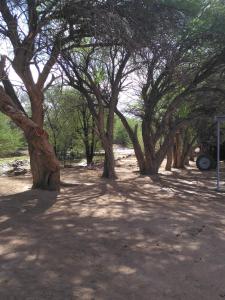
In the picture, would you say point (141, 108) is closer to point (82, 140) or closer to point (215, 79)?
point (215, 79)

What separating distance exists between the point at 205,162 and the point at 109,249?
20664 millimetres

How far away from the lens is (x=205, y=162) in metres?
26.3

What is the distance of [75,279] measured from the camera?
5.02 meters

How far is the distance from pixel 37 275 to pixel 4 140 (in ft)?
106

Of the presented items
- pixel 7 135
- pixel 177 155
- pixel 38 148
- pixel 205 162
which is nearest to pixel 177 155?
pixel 177 155

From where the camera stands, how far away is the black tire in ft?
85.5

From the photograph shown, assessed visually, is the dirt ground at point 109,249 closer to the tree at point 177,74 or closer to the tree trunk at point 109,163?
the tree at point 177,74

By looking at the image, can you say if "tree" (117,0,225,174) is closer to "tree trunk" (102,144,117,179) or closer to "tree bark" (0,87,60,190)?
"tree trunk" (102,144,117,179)

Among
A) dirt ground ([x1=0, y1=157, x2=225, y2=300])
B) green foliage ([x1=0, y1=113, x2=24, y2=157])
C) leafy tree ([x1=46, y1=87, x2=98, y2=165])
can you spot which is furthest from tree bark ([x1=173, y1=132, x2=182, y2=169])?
dirt ground ([x1=0, y1=157, x2=225, y2=300])

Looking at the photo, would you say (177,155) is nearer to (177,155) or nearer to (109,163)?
(177,155)

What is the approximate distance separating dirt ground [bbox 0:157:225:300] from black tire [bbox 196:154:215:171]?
14.8m

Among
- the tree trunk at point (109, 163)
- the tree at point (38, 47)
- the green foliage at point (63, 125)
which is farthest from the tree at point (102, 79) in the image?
the green foliage at point (63, 125)

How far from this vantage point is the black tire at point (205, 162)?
85.5 feet

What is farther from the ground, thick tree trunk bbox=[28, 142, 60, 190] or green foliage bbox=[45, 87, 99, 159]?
green foliage bbox=[45, 87, 99, 159]
